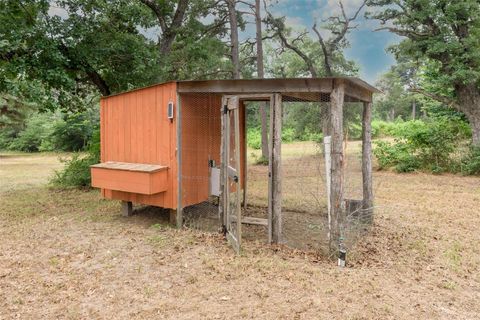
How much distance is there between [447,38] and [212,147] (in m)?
8.77

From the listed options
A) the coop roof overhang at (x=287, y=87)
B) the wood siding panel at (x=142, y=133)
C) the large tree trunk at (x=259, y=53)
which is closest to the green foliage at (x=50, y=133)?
the large tree trunk at (x=259, y=53)

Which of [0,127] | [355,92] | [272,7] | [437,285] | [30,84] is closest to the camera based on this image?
[437,285]

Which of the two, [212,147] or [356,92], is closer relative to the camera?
[356,92]

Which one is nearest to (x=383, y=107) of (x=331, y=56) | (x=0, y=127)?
(x=331, y=56)

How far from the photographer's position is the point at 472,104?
35.3 feet

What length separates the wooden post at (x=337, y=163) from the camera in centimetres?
382

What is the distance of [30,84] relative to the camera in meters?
6.86

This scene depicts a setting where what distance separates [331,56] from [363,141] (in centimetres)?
1124

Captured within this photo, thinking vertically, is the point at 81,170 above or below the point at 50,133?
below

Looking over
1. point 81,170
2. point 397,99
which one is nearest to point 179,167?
point 81,170

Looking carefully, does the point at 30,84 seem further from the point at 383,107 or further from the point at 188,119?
the point at 383,107

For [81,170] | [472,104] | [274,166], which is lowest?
[81,170]

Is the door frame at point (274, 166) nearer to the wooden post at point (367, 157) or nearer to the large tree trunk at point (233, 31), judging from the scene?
the wooden post at point (367, 157)

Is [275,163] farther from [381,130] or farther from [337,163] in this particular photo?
[381,130]
